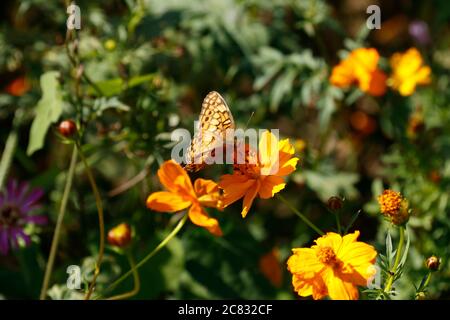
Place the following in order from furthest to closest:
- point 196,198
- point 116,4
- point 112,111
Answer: point 116,4
point 112,111
point 196,198

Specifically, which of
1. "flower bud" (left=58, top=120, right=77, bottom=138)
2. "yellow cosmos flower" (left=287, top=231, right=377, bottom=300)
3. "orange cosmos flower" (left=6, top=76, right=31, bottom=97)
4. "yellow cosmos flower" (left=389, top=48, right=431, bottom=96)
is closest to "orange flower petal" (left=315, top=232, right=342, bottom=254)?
"yellow cosmos flower" (left=287, top=231, right=377, bottom=300)

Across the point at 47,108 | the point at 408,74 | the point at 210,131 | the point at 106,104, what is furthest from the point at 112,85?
the point at 408,74

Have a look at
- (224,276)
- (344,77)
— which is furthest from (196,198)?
(344,77)

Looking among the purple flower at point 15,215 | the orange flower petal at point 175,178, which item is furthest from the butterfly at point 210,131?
the purple flower at point 15,215
